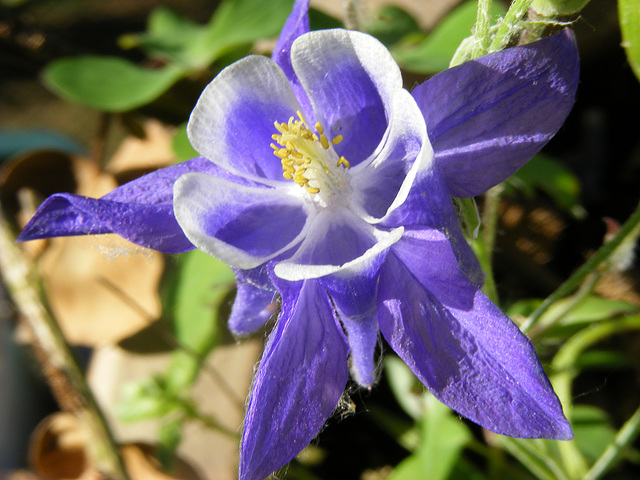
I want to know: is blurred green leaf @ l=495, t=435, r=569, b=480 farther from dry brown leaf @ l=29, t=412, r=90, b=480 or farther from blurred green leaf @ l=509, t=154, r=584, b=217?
dry brown leaf @ l=29, t=412, r=90, b=480

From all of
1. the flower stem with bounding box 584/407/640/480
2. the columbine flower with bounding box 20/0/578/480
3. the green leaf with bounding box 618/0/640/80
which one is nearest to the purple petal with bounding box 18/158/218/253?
the columbine flower with bounding box 20/0/578/480

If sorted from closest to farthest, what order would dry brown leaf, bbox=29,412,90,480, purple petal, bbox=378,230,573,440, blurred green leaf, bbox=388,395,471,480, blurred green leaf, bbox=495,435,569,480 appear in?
1. purple petal, bbox=378,230,573,440
2. blurred green leaf, bbox=495,435,569,480
3. blurred green leaf, bbox=388,395,471,480
4. dry brown leaf, bbox=29,412,90,480

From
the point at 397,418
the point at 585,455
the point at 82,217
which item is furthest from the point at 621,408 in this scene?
the point at 82,217

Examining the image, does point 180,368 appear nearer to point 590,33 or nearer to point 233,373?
point 233,373

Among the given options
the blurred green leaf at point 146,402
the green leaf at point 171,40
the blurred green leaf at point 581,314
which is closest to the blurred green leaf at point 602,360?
the blurred green leaf at point 581,314

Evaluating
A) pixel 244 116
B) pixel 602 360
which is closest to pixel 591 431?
pixel 602 360

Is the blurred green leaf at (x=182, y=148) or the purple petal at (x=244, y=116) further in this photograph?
the blurred green leaf at (x=182, y=148)

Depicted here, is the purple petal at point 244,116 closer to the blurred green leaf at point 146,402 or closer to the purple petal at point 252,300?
the purple petal at point 252,300
